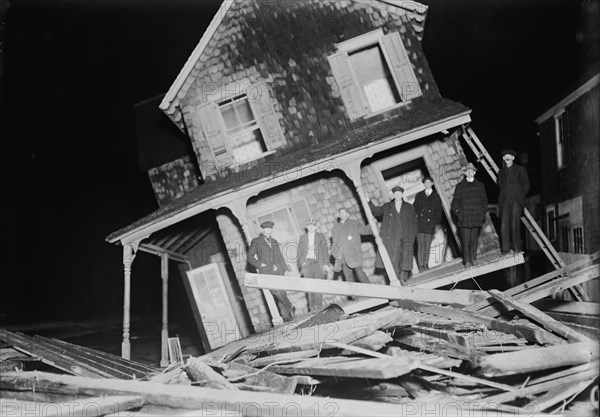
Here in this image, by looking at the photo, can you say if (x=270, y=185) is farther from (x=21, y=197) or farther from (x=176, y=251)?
(x=21, y=197)

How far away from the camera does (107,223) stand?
82.3 ft

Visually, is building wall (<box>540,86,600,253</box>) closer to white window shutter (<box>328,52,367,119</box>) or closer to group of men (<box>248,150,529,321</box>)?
group of men (<box>248,150,529,321</box>)

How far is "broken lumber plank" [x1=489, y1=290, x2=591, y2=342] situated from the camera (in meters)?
5.48

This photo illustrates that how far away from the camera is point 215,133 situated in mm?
13117

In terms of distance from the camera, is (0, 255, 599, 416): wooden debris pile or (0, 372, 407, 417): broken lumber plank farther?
(0, 255, 599, 416): wooden debris pile

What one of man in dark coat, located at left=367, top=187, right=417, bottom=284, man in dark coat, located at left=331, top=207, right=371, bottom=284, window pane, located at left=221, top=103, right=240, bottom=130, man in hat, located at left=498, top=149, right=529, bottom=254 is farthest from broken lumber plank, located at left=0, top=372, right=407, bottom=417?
window pane, located at left=221, top=103, right=240, bottom=130

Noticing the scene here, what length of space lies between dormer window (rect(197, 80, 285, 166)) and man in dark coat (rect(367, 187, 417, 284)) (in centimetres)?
389

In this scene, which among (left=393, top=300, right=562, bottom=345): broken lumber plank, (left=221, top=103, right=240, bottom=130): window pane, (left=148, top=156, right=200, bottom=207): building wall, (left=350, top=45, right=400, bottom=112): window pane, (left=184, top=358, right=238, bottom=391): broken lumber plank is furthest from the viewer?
(left=148, top=156, right=200, bottom=207): building wall

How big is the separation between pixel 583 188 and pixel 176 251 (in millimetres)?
15091

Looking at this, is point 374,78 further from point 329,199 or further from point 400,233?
point 400,233

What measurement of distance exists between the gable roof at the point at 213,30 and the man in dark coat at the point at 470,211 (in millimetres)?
4764

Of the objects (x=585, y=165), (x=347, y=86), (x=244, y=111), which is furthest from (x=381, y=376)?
(x=585, y=165)

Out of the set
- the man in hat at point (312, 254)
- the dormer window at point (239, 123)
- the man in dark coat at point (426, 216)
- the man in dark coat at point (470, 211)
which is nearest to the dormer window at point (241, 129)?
the dormer window at point (239, 123)

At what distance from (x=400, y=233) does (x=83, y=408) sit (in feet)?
25.4
